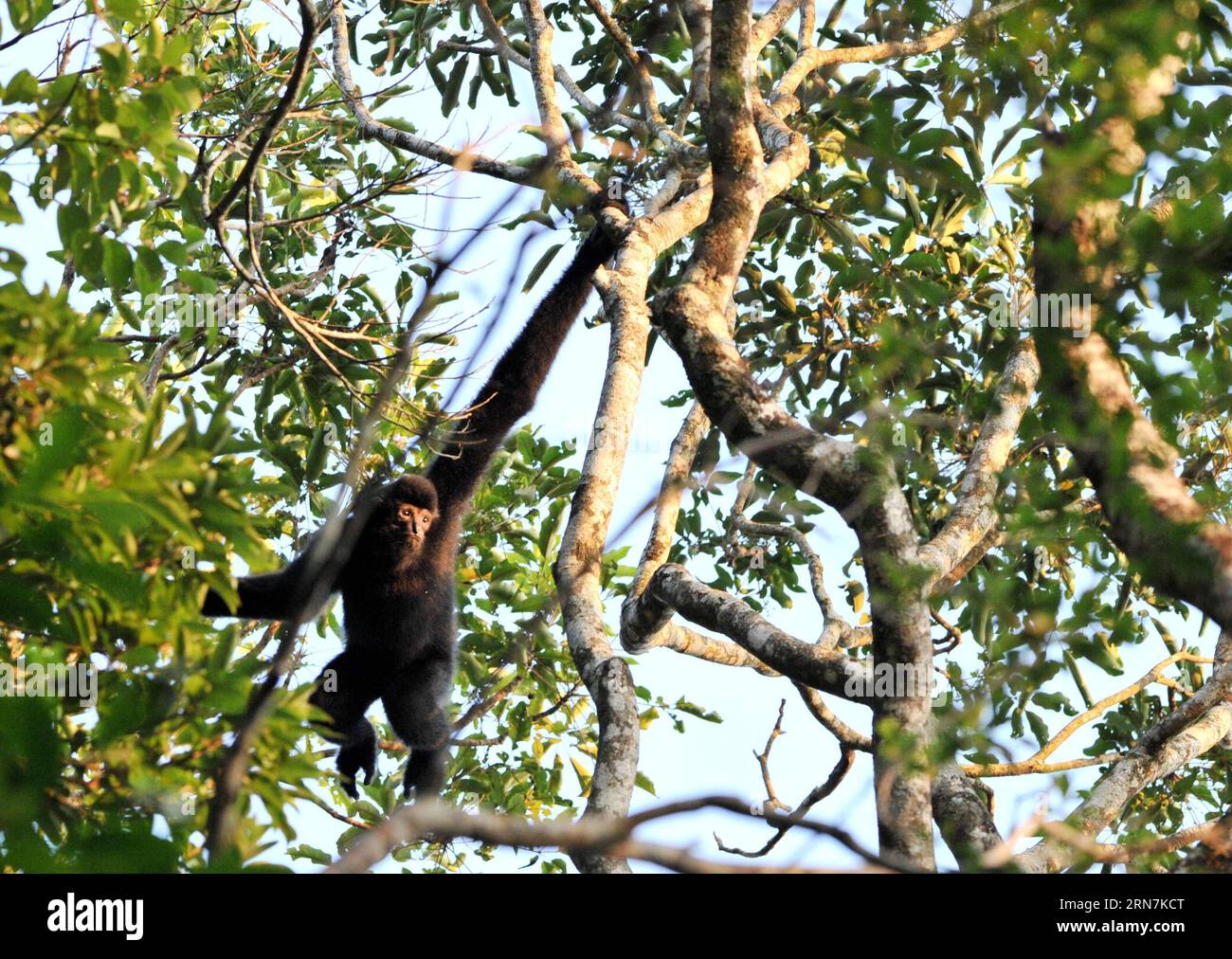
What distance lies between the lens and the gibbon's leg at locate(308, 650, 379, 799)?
7547 mm

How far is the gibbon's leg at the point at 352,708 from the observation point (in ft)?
24.8

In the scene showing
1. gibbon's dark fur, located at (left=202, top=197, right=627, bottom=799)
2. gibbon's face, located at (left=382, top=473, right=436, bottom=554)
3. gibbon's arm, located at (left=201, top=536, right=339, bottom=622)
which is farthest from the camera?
gibbon's dark fur, located at (left=202, top=197, right=627, bottom=799)

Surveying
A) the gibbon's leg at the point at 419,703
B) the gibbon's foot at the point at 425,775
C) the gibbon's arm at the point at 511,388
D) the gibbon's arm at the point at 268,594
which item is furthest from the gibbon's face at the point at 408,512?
the gibbon's foot at the point at 425,775

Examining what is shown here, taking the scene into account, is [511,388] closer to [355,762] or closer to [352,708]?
[352,708]

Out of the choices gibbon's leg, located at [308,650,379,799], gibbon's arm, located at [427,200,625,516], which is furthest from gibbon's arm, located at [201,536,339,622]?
gibbon's arm, located at [427,200,625,516]

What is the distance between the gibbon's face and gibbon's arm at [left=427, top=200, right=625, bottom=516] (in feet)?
1.10

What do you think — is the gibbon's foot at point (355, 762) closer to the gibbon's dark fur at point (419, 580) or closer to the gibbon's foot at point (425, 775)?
the gibbon's dark fur at point (419, 580)

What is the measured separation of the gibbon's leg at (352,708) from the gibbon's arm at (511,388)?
126 cm

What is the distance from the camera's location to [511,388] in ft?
25.9

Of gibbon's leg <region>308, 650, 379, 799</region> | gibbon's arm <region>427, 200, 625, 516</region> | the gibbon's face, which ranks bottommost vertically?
gibbon's leg <region>308, 650, 379, 799</region>

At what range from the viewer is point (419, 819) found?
1.84 metres

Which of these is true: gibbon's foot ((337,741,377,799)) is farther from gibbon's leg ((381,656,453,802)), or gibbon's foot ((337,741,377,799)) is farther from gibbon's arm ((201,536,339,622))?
gibbon's arm ((201,536,339,622))

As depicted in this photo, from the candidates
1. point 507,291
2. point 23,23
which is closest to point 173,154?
point 23,23
